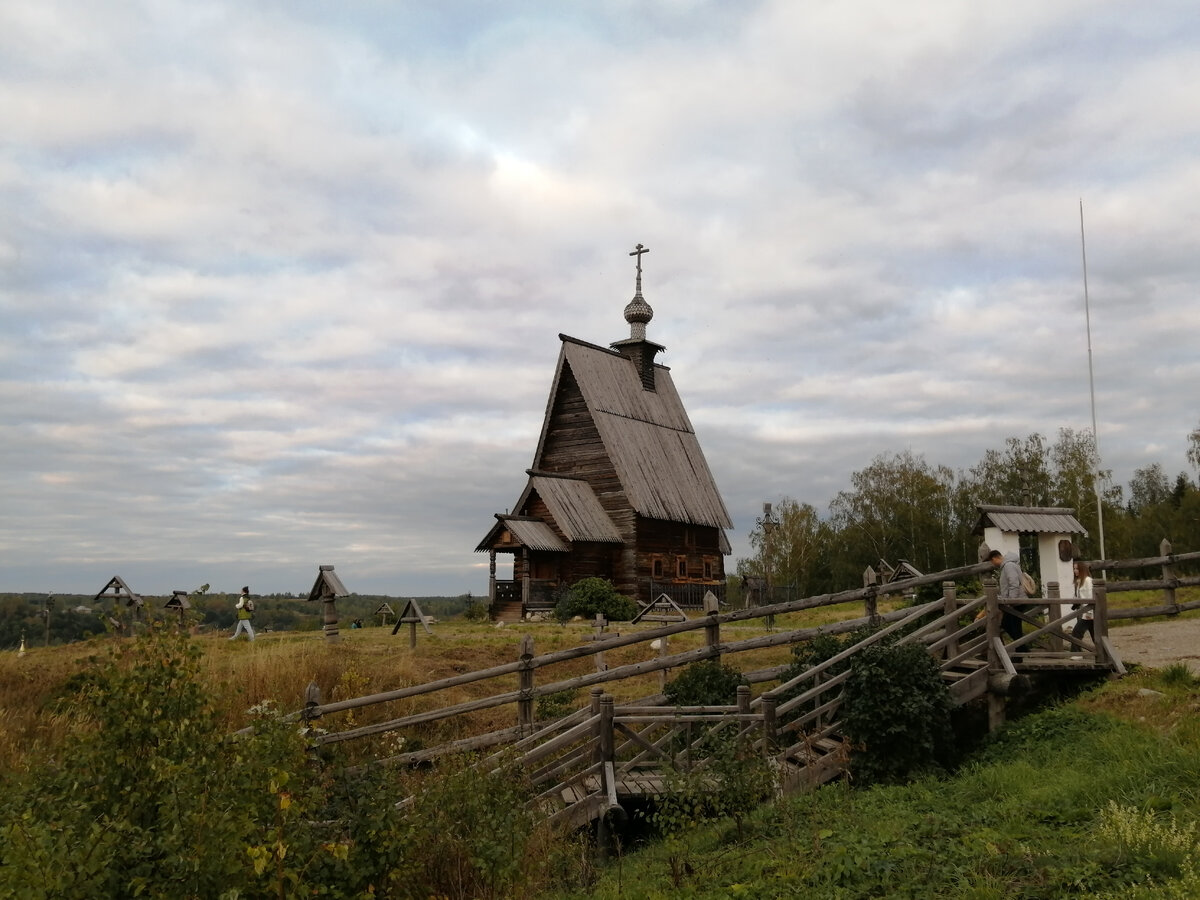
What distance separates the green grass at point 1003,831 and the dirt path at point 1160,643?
2689mm

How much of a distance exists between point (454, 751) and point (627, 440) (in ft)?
89.9

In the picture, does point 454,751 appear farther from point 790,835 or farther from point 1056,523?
point 1056,523

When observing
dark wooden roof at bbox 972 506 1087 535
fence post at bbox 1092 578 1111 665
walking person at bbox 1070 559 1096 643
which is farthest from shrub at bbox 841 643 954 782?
dark wooden roof at bbox 972 506 1087 535

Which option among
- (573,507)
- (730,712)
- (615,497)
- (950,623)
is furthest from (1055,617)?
(615,497)

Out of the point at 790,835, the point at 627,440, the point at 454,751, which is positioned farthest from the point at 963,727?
the point at 627,440

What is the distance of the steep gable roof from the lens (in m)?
37.8

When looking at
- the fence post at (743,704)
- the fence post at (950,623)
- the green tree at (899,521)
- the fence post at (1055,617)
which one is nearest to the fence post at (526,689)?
the fence post at (743,704)

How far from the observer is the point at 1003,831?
8.16 metres

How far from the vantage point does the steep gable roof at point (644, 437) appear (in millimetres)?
37781

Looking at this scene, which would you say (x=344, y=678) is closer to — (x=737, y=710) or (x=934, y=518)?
(x=737, y=710)

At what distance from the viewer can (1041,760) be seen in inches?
437

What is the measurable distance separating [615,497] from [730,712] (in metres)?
23.6

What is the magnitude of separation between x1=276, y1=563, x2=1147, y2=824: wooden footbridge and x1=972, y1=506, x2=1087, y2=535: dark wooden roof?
634 centimetres

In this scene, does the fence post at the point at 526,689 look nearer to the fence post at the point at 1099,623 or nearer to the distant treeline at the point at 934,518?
the fence post at the point at 1099,623
